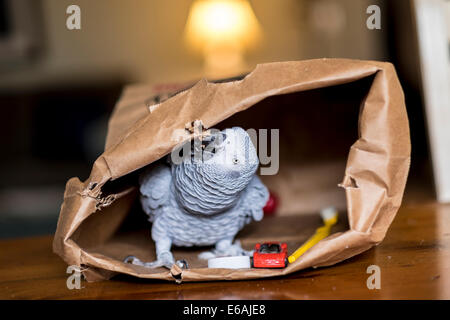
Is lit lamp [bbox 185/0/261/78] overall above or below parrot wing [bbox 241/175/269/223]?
above

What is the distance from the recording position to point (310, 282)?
60 cm

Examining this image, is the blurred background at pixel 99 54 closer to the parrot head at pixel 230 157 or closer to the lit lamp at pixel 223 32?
the lit lamp at pixel 223 32

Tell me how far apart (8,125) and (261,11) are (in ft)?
5.92

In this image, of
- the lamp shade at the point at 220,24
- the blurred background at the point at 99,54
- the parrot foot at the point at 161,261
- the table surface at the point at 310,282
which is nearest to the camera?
the table surface at the point at 310,282

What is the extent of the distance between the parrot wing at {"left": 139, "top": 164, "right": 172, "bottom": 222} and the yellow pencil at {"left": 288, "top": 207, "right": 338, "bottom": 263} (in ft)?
0.71

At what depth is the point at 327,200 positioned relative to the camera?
103 centimetres

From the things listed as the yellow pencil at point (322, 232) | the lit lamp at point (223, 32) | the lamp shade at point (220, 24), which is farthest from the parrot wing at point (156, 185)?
the lamp shade at point (220, 24)

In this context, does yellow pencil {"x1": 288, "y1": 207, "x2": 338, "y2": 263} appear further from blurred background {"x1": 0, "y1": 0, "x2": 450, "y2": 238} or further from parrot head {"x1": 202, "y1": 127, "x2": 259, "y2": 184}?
blurred background {"x1": 0, "y1": 0, "x2": 450, "y2": 238}

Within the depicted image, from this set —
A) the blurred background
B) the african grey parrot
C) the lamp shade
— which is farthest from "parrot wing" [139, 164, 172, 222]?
the blurred background

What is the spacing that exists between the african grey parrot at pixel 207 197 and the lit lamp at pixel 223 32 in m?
1.27

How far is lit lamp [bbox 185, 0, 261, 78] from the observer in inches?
77.9

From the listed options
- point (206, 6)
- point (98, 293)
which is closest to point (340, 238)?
point (98, 293)

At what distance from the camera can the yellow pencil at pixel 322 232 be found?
69 centimetres
